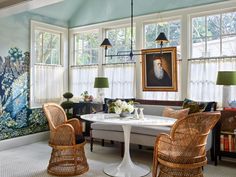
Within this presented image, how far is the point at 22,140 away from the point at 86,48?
2.56 meters

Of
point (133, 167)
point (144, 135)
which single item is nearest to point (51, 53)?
point (144, 135)

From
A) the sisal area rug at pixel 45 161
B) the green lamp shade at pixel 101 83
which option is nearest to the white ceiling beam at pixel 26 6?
the green lamp shade at pixel 101 83

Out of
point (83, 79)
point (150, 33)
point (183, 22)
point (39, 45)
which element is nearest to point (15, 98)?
point (39, 45)

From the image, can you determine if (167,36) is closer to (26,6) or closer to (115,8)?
(115,8)

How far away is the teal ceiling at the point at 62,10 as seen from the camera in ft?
18.9

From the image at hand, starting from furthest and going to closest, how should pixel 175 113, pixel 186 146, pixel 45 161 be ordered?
pixel 175 113 < pixel 45 161 < pixel 186 146

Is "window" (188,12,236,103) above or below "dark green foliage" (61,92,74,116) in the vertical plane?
above

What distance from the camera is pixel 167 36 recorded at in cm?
512

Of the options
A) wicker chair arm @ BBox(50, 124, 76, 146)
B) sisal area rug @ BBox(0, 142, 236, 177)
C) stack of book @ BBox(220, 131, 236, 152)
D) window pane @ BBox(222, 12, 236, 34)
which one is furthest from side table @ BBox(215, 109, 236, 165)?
wicker chair arm @ BBox(50, 124, 76, 146)

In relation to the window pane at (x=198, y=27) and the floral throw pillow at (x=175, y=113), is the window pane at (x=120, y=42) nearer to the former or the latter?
the window pane at (x=198, y=27)

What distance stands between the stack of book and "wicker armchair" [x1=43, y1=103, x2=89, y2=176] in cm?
212

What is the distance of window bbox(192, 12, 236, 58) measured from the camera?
4.46 meters

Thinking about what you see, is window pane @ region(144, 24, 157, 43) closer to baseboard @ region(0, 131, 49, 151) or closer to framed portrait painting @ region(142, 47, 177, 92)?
framed portrait painting @ region(142, 47, 177, 92)

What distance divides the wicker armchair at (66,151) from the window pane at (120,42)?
2.32 m
